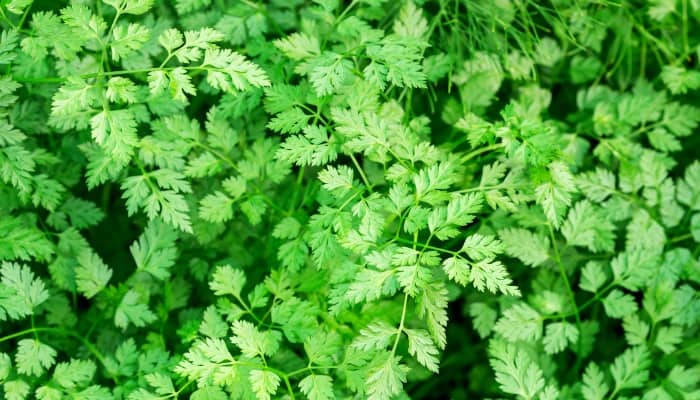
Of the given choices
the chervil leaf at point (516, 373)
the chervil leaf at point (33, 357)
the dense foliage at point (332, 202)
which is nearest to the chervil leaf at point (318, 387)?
the dense foliage at point (332, 202)

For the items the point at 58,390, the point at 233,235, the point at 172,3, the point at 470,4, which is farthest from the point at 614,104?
the point at 58,390

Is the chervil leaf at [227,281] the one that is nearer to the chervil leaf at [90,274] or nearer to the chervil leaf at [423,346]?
the chervil leaf at [90,274]

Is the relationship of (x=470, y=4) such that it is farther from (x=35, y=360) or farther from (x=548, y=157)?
Answer: (x=35, y=360)

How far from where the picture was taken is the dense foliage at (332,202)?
5.65 feet

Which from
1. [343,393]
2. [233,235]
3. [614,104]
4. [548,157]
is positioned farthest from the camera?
[614,104]

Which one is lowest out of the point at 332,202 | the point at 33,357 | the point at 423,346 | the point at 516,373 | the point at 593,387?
the point at 593,387

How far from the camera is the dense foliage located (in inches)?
67.8

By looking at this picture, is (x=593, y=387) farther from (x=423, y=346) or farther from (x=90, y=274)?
(x=90, y=274)

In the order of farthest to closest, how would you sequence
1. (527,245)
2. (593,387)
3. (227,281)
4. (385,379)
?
(527,245) < (593,387) < (227,281) < (385,379)

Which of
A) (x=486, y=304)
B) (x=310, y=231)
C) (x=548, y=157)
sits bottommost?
(x=486, y=304)

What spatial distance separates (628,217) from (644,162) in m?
0.24

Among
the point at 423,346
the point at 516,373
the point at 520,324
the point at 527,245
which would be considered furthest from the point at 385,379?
the point at 527,245

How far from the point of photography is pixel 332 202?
1888 millimetres

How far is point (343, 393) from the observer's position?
6.40ft
